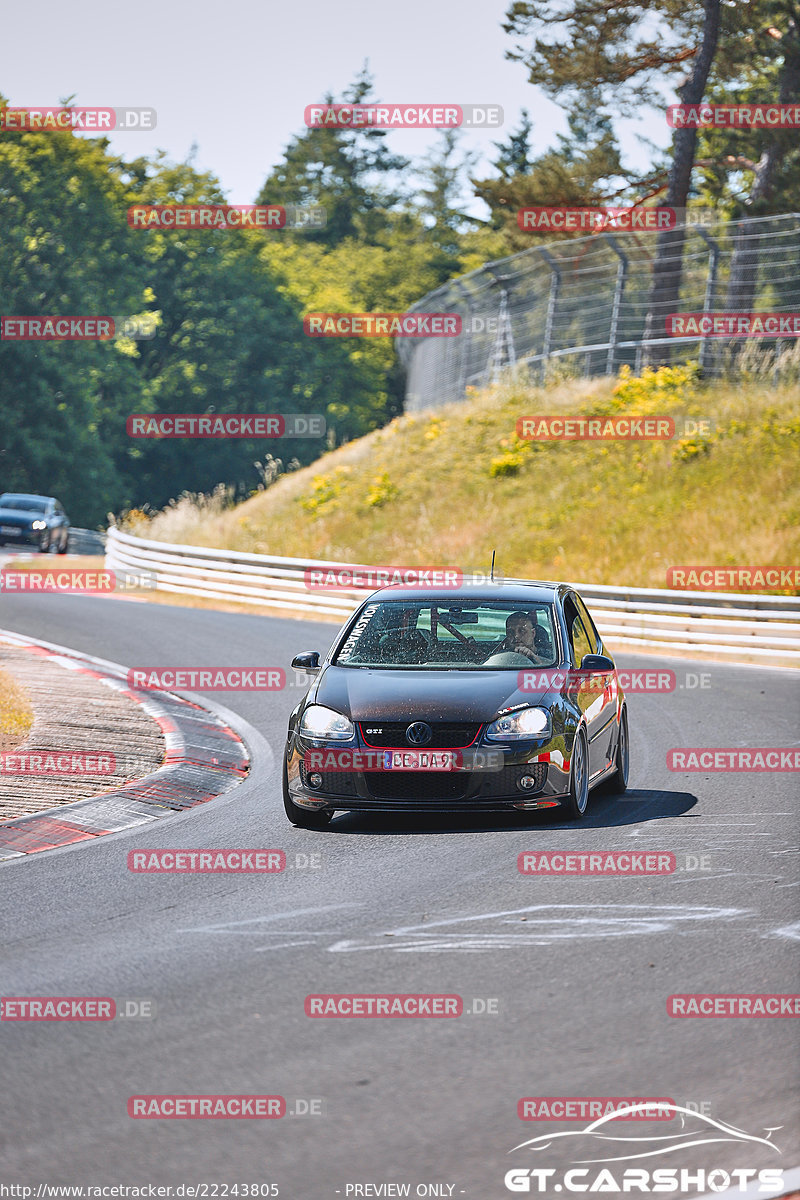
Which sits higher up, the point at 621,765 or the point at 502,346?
the point at 502,346

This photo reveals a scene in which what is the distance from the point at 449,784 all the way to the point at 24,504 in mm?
33234

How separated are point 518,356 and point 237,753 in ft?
93.0

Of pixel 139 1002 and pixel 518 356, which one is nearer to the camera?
pixel 139 1002

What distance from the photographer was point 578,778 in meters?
9.60

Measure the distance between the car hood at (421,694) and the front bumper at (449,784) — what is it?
0.25 m

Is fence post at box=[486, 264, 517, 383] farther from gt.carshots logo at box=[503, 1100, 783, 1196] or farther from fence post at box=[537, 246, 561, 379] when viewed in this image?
gt.carshots logo at box=[503, 1100, 783, 1196]

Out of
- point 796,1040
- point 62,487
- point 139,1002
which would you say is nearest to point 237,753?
point 139,1002

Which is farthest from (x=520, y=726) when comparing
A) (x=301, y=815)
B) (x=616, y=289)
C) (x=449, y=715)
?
(x=616, y=289)

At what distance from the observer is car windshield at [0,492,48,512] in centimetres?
4009

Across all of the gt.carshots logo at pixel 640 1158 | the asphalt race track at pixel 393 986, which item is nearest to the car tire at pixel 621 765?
the asphalt race track at pixel 393 986

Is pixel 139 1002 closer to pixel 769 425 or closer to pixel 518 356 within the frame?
pixel 769 425

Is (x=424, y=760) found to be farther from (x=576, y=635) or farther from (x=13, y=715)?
(x=13, y=715)

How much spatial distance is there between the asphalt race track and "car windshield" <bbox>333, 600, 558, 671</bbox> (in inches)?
41.2

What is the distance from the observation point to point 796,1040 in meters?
5.48
